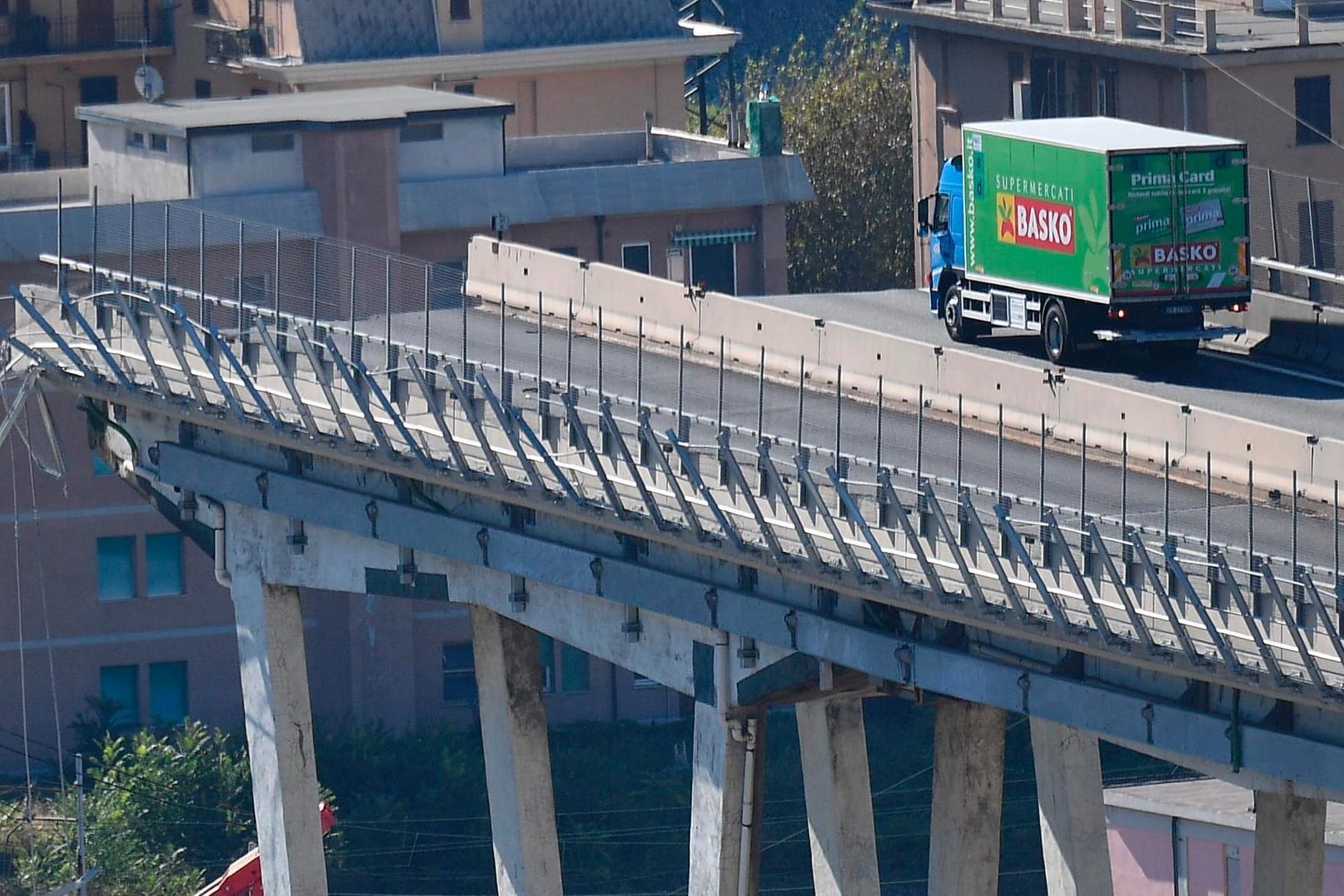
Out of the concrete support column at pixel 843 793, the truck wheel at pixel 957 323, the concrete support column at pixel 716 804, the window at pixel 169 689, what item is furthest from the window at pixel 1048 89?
the concrete support column at pixel 716 804

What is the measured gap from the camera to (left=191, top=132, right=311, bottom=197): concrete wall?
80.8 metres

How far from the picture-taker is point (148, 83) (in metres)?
100

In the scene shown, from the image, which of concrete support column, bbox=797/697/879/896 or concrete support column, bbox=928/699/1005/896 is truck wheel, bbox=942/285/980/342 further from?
concrete support column, bbox=928/699/1005/896

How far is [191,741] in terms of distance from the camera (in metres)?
76.9

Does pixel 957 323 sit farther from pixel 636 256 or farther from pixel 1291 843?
pixel 636 256

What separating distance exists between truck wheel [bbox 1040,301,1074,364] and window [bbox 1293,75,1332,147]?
35959 millimetres

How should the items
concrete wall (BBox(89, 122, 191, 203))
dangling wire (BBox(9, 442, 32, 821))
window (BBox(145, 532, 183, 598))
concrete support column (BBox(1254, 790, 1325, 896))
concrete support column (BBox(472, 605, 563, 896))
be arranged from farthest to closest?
concrete wall (BBox(89, 122, 191, 203)) < window (BBox(145, 532, 183, 598)) < dangling wire (BBox(9, 442, 32, 821)) < concrete support column (BBox(472, 605, 563, 896)) < concrete support column (BBox(1254, 790, 1325, 896))

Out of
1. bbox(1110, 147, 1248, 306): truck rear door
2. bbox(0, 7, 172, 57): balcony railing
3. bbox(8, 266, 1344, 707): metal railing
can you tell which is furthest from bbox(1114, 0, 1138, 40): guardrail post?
bbox(1110, 147, 1248, 306): truck rear door

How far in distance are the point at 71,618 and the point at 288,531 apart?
30.4 meters

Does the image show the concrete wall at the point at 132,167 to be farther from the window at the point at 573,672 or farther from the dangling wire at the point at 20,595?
the window at the point at 573,672

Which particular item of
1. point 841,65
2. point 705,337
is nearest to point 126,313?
point 705,337

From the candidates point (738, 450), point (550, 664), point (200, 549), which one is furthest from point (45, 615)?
point (738, 450)

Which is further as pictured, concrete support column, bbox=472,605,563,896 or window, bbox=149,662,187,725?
window, bbox=149,662,187,725

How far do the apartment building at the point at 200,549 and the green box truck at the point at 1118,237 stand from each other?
105ft
